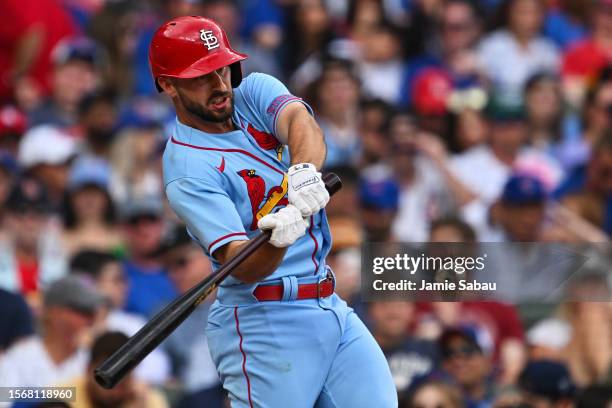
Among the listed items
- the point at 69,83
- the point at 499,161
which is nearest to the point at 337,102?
the point at 499,161

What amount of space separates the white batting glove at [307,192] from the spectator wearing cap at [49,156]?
4.81 metres

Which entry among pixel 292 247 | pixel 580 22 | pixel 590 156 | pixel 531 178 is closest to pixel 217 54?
pixel 292 247

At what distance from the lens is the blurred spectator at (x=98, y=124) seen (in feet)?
30.0

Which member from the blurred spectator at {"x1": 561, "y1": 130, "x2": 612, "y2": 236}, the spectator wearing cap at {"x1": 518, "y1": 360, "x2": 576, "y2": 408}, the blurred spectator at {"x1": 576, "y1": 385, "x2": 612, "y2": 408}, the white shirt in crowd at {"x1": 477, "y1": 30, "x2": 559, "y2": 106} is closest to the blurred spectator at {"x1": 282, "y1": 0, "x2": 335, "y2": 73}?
the white shirt in crowd at {"x1": 477, "y1": 30, "x2": 559, "y2": 106}

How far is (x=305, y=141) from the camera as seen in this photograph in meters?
4.50

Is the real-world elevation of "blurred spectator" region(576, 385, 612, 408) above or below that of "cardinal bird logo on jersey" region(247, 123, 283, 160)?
below

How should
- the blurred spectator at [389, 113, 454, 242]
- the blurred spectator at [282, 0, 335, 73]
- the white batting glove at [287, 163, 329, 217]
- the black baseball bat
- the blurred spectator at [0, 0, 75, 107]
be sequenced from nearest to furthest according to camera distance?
the black baseball bat
the white batting glove at [287, 163, 329, 217]
the blurred spectator at [389, 113, 454, 242]
the blurred spectator at [0, 0, 75, 107]
the blurred spectator at [282, 0, 335, 73]

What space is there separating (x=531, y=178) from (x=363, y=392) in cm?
410

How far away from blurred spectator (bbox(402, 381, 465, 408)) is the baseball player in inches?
69.9

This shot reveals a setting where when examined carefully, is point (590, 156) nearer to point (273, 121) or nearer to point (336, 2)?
point (336, 2)

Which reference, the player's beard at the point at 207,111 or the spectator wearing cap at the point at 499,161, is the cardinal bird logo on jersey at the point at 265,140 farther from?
the spectator wearing cap at the point at 499,161

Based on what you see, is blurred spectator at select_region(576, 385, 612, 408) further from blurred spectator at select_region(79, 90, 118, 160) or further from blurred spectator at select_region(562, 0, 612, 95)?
blurred spectator at select_region(562, 0, 612, 95)

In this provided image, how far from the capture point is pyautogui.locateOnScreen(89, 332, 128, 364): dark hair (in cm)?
612

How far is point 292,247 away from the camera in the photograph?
4.54 m
